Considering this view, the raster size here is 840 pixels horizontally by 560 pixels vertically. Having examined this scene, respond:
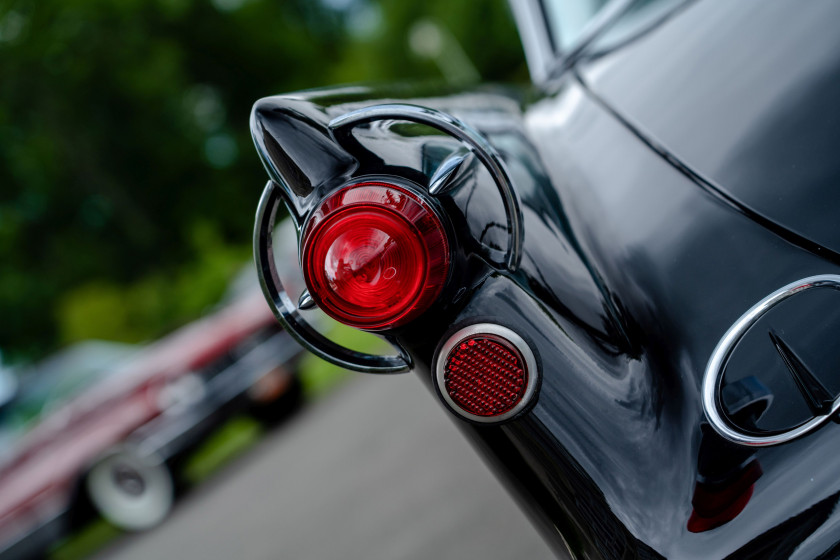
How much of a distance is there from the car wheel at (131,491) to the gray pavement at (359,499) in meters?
0.15

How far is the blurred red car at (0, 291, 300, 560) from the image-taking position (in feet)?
16.7

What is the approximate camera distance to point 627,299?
1187mm

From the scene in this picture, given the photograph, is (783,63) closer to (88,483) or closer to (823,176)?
(823,176)

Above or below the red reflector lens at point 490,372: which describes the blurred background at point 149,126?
above

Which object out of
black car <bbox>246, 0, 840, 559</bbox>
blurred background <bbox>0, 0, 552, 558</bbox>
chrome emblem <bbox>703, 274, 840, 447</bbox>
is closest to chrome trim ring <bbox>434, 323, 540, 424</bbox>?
black car <bbox>246, 0, 840, 559</bbox>

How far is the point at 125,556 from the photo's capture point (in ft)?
16.1

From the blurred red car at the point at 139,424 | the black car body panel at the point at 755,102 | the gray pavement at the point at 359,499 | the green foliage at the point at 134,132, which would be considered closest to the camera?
the black car body panel at the point at 755,102

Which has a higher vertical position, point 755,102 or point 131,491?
point 131,491

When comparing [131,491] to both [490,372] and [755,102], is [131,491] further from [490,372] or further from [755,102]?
[755,102]

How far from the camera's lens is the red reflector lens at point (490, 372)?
1.10m

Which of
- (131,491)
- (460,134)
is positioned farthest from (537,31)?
(131,491)

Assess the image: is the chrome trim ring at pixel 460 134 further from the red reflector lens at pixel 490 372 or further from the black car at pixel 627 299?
the red reflector lens at pixel 490 372

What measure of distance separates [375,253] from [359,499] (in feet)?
9.32

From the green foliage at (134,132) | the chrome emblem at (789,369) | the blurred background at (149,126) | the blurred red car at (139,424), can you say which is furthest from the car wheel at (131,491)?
the green foliage at (134,132)
